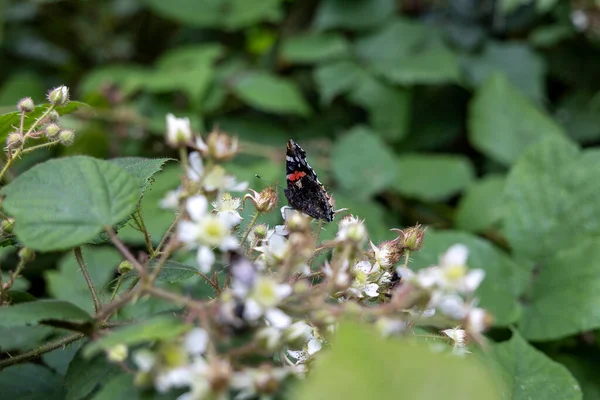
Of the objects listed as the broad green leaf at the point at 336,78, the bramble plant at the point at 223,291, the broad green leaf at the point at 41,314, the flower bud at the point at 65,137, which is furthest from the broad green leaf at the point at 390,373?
the broad green leaf at the point at 336,78

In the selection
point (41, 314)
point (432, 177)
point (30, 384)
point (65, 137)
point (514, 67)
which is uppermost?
point (65, 137)

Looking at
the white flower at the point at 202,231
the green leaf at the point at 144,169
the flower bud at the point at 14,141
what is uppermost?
the flower bud at the point at 14,141

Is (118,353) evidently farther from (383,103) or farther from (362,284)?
(383,103)

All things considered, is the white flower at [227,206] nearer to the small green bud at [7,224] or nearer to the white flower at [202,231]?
the white flower at [202,231]

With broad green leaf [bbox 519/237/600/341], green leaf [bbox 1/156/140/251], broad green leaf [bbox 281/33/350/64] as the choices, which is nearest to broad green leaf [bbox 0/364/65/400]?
green leaf [bbox 1/156/140/251]

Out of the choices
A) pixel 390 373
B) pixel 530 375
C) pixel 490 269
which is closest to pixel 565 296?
pixel 490 269

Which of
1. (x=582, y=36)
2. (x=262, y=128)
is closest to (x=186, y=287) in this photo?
(x=262, y=128)
